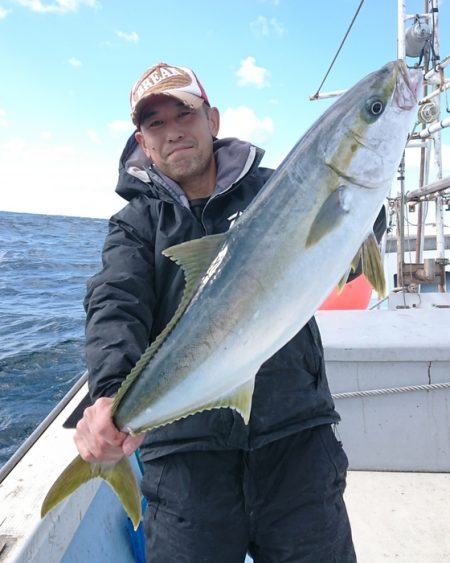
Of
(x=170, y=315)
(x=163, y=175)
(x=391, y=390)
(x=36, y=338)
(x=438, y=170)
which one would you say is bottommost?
(x=36, y=338)

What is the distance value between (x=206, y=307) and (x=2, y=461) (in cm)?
452

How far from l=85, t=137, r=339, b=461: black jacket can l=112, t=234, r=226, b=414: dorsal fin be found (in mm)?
198

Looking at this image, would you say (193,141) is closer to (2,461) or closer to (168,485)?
(168,485)

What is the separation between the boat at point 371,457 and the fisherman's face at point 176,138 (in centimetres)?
175

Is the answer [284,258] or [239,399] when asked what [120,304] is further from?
[284,258]

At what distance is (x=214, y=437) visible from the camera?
2.06 meters

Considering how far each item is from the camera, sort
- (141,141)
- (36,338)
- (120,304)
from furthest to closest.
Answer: (36,338)
(141,141)
(120,304)

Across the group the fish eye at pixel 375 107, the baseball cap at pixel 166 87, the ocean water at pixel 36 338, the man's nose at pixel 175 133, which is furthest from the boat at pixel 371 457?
the ocean water at pixel 36 338

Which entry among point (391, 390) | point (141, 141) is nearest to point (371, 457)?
point (391, 390)

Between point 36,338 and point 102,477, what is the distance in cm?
863

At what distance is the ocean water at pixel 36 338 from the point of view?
6.41 meters

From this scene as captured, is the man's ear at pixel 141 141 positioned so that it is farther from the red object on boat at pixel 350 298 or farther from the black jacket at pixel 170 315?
the red object on boat at pixel 350 298

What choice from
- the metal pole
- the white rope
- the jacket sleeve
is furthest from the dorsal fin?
the metal pole

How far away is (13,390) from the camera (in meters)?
7.07
